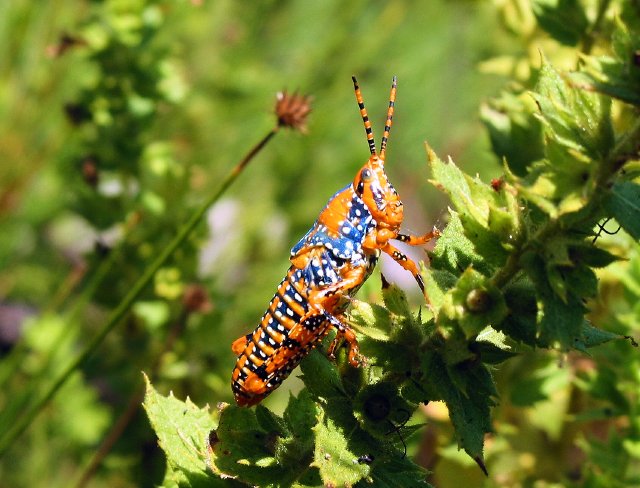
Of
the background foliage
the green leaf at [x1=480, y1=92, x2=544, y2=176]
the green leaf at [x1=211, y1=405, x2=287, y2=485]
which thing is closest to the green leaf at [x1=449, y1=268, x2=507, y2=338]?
the background foliage

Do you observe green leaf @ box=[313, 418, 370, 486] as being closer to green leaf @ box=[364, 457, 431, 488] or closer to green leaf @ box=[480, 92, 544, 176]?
green leaf @ box=[364, 457, 431, 488]

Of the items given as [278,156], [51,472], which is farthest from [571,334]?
[278,156]

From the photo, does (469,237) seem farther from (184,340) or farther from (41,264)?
(41,264)

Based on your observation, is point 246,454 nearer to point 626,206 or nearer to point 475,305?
point 475,305

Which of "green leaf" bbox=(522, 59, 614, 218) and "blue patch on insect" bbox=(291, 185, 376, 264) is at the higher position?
"blue patch on insect" bbox=(291, 185, 376, 264)

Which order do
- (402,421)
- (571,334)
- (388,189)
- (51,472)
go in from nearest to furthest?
(571,334), (402,421), (388,189), (51,472)

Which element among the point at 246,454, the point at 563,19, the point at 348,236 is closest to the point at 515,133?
the point at 563,19
